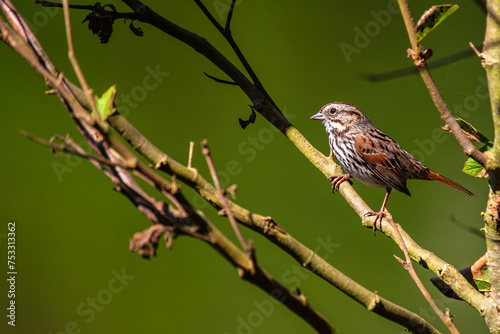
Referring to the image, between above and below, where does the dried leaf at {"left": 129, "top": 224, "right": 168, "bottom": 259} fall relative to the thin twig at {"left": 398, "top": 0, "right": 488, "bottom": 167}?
above

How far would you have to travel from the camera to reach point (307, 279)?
3.01m

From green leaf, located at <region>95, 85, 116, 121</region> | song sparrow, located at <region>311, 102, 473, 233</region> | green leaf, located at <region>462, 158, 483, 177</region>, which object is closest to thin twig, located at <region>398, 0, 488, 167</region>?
green leaf, located at <region>462, 158, 483, 177</region>

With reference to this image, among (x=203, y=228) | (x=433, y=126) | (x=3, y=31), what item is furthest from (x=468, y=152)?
(x=433, y=126)

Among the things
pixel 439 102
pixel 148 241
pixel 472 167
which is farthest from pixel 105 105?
pixel 472 167

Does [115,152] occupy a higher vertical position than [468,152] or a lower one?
higher

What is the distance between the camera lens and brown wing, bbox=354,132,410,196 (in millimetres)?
2930

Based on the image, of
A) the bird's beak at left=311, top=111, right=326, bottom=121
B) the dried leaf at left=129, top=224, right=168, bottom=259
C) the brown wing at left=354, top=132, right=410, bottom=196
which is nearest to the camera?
the dried leaf at left=129, top=224, right=168, bottom=259

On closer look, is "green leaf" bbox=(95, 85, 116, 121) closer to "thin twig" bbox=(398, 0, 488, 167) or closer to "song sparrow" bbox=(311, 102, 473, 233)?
"thin twig" bbox=(398, 0, 488, 167)

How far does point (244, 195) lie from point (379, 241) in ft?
3.01

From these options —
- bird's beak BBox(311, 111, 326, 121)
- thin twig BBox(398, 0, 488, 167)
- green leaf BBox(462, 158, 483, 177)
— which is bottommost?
green leaf BBox(462, 158, 483, 177)

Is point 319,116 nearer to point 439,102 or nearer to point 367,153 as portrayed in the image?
point 367,153

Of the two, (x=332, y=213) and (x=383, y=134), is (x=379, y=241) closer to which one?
(x=332, y=213)

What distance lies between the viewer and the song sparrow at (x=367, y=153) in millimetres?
2953

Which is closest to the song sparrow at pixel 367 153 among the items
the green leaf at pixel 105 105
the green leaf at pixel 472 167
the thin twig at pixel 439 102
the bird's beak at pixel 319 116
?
the bird's beak at pixel 319 116
